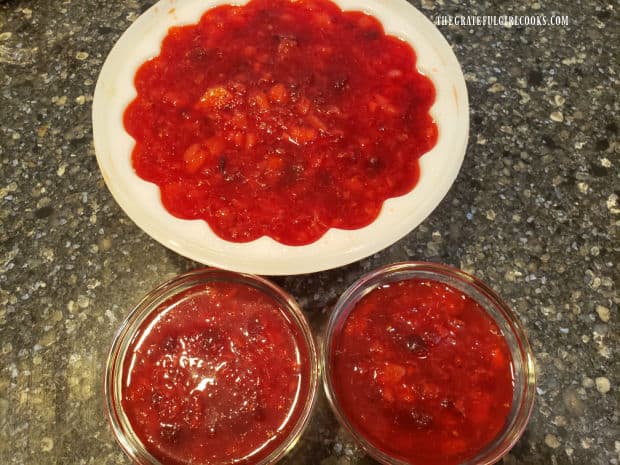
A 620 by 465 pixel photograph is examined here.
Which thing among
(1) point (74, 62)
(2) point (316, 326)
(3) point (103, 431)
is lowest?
(3) point (103, 431)

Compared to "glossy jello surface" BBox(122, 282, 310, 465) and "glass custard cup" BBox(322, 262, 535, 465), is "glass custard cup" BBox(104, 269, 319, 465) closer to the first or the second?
"glossy jello surface" BBox(122, 282, 310, 465)

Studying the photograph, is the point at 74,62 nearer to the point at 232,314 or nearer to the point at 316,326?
the point at 232,314

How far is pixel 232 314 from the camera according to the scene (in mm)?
1891

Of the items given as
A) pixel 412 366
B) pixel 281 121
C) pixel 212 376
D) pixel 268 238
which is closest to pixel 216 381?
pixel 212 376

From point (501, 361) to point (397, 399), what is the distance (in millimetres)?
396

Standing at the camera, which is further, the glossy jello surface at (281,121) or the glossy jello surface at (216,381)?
the glossy jello surface at (281,121)

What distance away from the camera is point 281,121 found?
2.05 m

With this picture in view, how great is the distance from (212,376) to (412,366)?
67 cm

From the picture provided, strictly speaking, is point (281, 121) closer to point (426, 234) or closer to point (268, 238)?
point (268, 238)

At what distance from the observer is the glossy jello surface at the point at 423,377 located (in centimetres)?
173

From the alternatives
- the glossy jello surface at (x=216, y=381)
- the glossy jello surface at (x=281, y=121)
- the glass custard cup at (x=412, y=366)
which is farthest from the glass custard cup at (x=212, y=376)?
the glossy jello surface at (x=281, y=121)

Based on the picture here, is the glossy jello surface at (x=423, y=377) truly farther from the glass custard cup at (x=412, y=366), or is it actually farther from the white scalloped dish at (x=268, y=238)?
the white scalloped dish at (x=268, y=238)

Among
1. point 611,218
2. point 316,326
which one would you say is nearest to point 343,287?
point 316,326

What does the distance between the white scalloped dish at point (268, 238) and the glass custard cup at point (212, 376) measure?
0.54 ft
